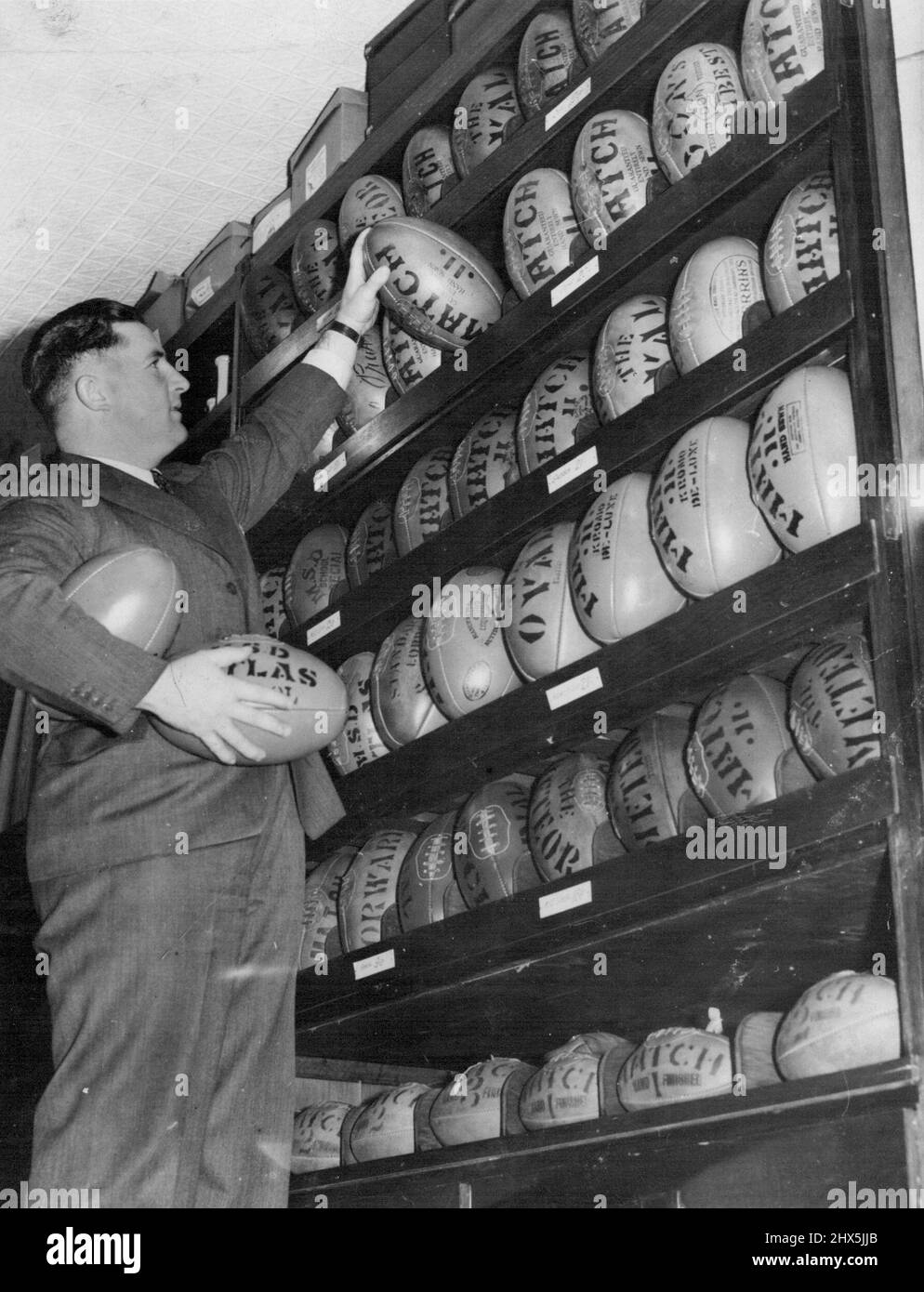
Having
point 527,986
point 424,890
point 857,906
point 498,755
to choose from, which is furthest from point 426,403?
point 857,906

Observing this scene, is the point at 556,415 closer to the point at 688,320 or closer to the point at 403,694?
the point at 688,320

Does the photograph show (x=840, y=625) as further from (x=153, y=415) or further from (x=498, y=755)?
(x=153, y=415)

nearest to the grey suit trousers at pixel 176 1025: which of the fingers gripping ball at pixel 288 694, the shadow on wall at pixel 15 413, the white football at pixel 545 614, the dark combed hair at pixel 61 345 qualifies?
the fingers gripping ball at pixel 288 694

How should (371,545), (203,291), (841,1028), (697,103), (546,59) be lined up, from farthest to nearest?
(203,291)
(371,545)
(546,59)
(697,103)
(841,1028)

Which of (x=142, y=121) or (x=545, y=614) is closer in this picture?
(x=545, y=614)

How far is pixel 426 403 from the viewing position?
3.04 meters

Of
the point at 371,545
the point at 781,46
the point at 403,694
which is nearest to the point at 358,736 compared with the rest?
the point at 403,694

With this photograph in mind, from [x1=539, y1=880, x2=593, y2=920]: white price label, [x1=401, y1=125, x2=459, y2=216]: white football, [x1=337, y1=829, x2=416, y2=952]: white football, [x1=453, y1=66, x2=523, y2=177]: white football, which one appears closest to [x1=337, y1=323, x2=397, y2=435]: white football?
[x1=401, y1=125, x2=459, y2=216]: white football

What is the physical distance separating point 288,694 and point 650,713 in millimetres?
613

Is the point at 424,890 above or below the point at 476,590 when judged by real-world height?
→ below

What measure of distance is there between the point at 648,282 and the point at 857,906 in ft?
4.00

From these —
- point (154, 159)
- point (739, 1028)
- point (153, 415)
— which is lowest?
point (739, 1028)

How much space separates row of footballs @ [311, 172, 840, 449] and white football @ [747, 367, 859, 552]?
20 cm

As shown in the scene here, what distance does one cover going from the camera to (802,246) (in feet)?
7.55
